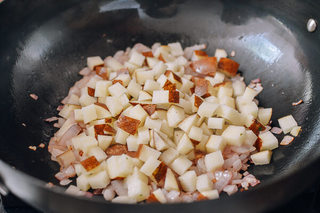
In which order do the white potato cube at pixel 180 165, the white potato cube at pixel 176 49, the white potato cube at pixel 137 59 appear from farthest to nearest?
the white potato cube at pixel 176 49 → the white potato cube at pixel 137 59 → the white potato cube at pixel 180 165

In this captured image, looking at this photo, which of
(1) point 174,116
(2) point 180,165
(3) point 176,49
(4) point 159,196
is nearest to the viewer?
(4) point 159,196

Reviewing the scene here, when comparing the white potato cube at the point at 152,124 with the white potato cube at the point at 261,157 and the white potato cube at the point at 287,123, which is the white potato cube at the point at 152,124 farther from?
the white potato cube at the point at 287,123

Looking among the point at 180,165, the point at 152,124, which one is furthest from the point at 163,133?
the point at 180,165

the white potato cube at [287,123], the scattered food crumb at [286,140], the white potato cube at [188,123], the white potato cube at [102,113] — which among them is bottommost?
the scattered food crumb at [286,140]

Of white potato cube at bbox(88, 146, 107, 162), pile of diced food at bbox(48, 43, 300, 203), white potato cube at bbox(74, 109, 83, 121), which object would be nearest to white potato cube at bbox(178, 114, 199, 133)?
pile of diced food at bbox(48, 43, 300, 203)

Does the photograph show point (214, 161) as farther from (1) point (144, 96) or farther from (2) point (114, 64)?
(2) point (114, 64)

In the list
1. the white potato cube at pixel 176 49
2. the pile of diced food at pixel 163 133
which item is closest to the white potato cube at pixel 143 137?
the pile of diced food at pixel 163 133
